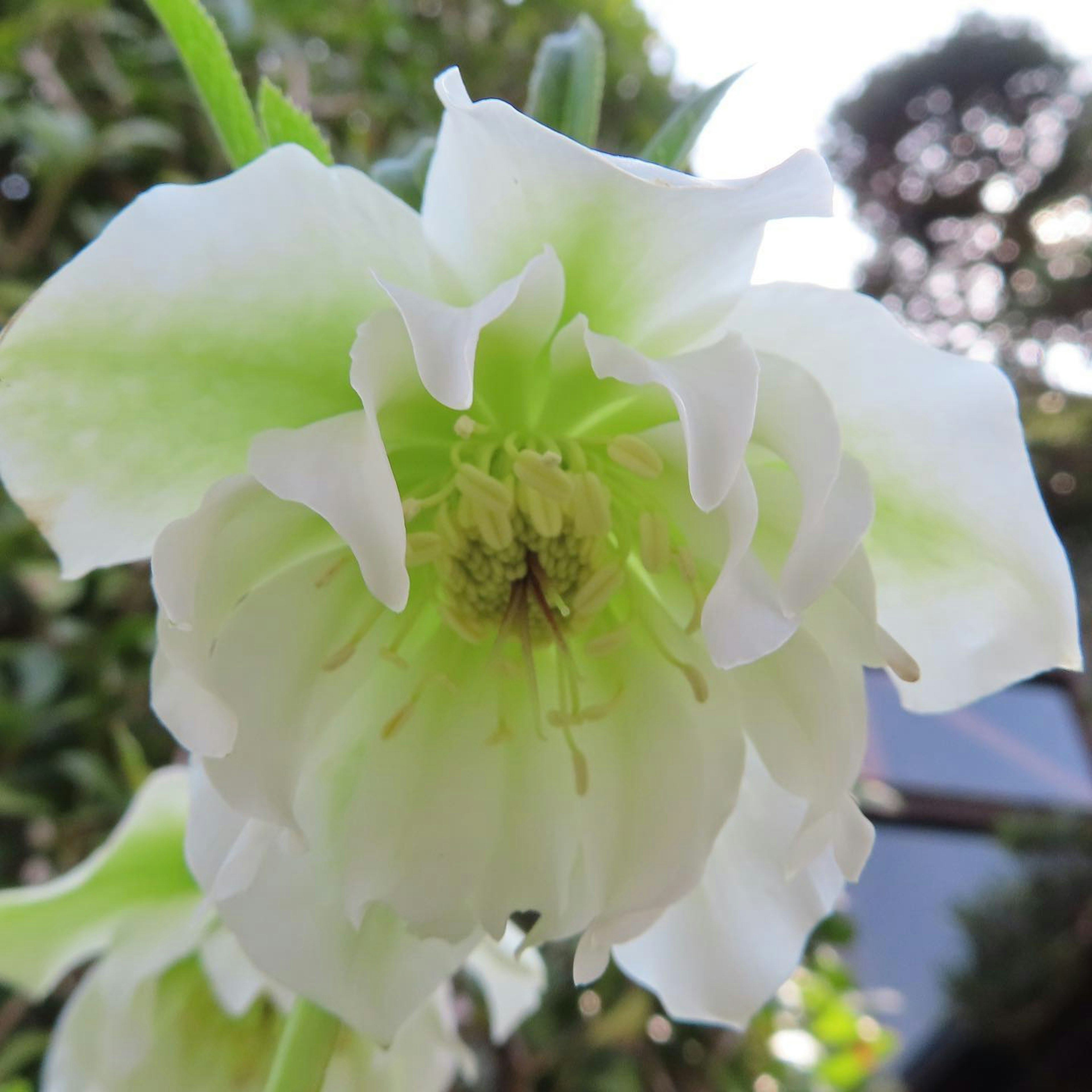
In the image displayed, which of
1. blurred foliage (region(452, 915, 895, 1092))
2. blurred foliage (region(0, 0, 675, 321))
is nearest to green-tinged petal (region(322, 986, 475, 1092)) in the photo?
blurred foliage (region(452, 915, 895, 1092))

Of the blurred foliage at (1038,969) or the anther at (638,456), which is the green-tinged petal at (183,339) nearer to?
the anther at (638,456)

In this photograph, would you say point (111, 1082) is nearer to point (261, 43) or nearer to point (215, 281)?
point (215, 281)

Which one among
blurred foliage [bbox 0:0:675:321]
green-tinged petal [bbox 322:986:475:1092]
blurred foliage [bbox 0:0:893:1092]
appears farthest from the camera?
blurred foliage [bbox 0:0:675:321]

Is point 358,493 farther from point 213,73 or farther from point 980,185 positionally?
point 980,185

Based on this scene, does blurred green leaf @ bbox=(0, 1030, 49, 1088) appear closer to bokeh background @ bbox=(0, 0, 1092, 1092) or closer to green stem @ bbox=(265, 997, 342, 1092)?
bokeh background @ bbox=(0, 0, 1092, 1092)

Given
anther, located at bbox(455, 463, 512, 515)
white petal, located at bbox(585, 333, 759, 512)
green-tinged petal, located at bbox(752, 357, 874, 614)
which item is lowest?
anther, located at bbox(455, 463, 512, 515)

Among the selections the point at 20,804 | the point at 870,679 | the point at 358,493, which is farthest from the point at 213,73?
the point at 870,679
